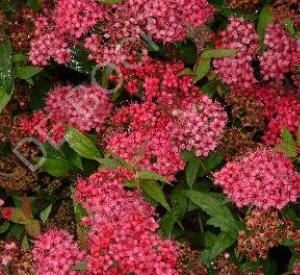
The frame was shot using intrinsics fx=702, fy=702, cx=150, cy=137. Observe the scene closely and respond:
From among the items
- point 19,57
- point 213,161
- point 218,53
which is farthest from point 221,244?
point 19,57

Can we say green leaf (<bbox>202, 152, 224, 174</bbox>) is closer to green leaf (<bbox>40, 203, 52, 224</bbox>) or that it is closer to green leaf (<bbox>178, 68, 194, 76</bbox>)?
green leaf (<bbox>178, 68, 194, 76</bbox>)

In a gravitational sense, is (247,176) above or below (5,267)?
above

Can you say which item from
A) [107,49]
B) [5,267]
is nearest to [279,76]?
[107,49]

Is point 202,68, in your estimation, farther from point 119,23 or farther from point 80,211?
point 80,211

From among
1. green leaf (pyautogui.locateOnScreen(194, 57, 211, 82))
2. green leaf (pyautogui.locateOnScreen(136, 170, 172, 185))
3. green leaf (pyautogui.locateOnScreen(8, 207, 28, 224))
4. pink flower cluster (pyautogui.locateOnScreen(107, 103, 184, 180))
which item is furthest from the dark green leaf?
green leaf (pyautogui.locateOnScreen(8, 207, 28, 224))

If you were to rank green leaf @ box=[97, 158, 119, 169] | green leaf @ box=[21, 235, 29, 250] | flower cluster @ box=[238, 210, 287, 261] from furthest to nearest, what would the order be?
green leaf @ box=[21, 235, 29, 250] → green leaf @ box=[97, 158, 119, 169] → flower cluster @ box=[238, 210, 287, 261]

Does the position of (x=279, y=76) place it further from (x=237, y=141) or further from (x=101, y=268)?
(x=101, y=268)
